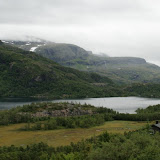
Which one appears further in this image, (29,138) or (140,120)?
(140,120)

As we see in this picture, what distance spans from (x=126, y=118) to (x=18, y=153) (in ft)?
367

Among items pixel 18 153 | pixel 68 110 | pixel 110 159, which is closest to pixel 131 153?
pixel 110 159

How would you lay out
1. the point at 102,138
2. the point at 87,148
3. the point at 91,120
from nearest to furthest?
1. the point at 87,148
2. the point at 102,138
3. the point at 91,120

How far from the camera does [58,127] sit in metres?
146

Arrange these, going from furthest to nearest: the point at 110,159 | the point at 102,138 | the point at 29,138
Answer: the point at 29,138
the point at 102,138
the point at 110,159

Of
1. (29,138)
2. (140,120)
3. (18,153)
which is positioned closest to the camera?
(18,153)

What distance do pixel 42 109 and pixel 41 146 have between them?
107092mm

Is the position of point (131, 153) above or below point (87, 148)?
above

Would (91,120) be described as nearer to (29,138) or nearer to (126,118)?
(126,118)

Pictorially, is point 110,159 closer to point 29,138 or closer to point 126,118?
point 29,138

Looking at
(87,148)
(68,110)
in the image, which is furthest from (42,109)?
(87,148)

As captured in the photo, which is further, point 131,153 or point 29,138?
point 29,138

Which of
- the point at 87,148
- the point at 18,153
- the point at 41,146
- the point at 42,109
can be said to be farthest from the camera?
the point at 42,109

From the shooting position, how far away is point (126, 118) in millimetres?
173625
